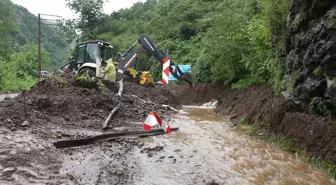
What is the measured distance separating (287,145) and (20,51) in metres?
53.9

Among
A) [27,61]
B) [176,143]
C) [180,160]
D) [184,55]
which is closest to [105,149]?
[180,160]

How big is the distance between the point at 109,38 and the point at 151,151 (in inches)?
1569

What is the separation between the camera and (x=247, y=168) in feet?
21.6

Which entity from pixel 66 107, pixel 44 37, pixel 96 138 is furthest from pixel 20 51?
pixel 96 138

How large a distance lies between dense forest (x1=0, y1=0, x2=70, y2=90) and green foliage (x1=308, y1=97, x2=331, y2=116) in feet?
71.8

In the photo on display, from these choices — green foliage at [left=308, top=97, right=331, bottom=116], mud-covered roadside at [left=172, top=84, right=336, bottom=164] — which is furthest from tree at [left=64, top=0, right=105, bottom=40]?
green foliage at [left=308, top=97, right=331, bottom=116]

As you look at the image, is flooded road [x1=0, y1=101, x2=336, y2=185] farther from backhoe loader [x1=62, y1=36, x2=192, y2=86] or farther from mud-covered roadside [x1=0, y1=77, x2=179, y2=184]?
backhoe loader [x1=62, y1=36, x2=192, y2=86]

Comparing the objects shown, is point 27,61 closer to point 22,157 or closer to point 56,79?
point 56,79

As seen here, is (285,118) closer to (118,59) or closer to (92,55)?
(118,59)

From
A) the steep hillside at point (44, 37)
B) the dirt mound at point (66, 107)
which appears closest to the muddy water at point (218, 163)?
the dirt mound at point (66, 107)

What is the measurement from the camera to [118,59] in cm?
1526

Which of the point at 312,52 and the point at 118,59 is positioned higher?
the point at 312,52

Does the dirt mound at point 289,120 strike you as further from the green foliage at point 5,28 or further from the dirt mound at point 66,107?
the green foliage at point 5,28

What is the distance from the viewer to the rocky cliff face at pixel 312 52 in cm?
687
